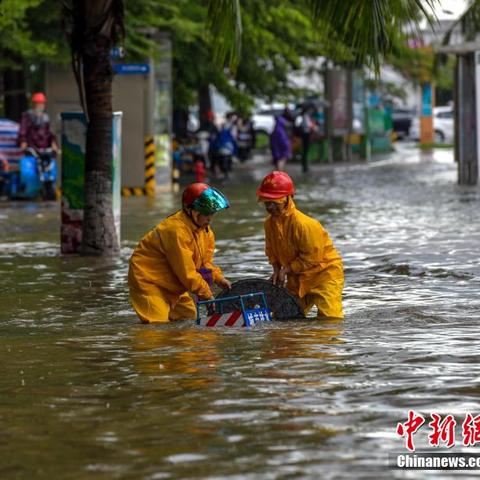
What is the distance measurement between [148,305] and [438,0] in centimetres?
495

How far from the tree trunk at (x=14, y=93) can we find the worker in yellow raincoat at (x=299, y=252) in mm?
20893

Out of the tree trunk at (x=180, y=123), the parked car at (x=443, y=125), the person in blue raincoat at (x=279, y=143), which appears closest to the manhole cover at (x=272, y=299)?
the person in blue raincoat at (x=279, y=143)

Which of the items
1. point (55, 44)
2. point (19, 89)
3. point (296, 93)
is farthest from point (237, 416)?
point (296, 93)

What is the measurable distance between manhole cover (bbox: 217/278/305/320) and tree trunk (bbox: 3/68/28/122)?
21.0 meters

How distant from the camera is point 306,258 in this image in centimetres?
1181

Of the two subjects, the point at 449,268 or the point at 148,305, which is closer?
the point at 148,305

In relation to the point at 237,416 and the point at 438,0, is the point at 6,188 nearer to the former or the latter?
the point at 438,0

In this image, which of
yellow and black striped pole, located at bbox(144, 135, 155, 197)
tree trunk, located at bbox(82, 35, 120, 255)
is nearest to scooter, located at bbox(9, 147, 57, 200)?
yellow and black striped pole, located at bbox(144, 135, 155, 197)

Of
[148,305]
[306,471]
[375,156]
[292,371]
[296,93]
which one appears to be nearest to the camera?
[306,471]

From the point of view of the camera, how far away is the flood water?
291 inches

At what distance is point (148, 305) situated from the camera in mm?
11914

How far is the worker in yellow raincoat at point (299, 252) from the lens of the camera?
11703 millimetres

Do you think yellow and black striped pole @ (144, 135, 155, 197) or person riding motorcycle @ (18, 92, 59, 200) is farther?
yellow and black striped pole @ (144, 135, 155, 197)

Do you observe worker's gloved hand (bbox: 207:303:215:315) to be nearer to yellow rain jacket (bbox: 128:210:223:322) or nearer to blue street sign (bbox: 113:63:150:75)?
yellow rain jacket (bbox: 128:210:223:322)
